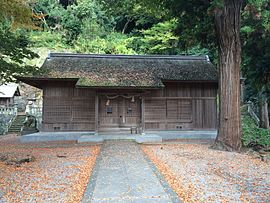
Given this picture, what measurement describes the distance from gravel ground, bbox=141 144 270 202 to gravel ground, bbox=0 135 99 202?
7.79 feet

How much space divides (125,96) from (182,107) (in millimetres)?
4047

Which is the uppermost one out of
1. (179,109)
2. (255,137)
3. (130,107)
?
(130,107)

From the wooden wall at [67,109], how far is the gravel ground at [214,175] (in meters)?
6.30

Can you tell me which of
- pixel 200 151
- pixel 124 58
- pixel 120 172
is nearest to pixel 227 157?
pixel 200 151

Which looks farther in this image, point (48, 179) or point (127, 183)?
point (48, 179)

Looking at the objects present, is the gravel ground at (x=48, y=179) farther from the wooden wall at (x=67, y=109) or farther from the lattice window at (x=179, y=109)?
the lattice window at (x=179, y=109)

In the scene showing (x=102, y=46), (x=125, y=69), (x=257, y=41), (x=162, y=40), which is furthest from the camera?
(x=102, y=46)

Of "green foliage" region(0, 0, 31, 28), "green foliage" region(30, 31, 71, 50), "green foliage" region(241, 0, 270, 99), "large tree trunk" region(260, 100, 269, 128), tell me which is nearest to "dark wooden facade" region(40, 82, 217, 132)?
"green foliage" region(241, 0, 270, 99)

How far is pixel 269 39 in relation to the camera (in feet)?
33.4

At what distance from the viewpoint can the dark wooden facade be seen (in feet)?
46.2

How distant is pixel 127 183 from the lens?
5.54 meters

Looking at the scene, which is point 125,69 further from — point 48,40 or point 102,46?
point 48,40

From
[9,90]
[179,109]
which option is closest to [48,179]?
[179,109]

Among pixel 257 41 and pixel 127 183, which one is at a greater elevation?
pixel 257 41
